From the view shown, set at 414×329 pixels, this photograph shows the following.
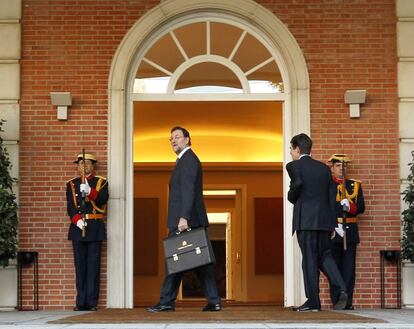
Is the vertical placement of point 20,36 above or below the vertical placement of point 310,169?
above

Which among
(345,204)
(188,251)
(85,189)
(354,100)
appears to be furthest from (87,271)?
(354,100)

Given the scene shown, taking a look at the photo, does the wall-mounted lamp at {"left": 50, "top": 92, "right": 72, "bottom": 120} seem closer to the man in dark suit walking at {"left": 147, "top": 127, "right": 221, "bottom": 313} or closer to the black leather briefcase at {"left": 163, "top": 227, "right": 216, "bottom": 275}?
the man in dark suit walking at {"left": 147, "top": 127, "right": 221, "bottom": 313}

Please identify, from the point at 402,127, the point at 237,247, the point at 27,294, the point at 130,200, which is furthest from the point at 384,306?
the point at 237,247

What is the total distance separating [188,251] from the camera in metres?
9.03

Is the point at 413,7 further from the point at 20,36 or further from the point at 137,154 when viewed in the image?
the point at 137,154

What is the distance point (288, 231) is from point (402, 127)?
64.0 inches

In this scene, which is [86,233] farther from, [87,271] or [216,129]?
[216,129]

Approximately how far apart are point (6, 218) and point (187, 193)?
7.29ft

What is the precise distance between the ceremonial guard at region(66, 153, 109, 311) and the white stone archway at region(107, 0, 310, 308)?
0.81 ft

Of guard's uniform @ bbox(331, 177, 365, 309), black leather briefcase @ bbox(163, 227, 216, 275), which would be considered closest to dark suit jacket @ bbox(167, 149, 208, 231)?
black leather briefcase @ bbox(163, 227, 216, 275)

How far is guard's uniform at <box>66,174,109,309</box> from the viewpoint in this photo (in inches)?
424

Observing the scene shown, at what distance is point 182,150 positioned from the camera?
30.6 ft

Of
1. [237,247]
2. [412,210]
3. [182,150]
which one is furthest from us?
[237,247]

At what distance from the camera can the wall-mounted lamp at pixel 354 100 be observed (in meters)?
11.2
